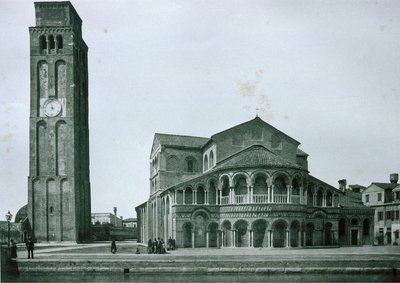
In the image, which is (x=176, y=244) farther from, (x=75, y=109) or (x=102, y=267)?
(x=75, y=109)

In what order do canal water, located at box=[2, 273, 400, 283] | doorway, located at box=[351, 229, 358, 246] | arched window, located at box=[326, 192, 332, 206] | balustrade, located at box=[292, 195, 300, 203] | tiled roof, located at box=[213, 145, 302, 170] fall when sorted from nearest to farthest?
1. canal water, located at box=[2, 273, 400, 283]
2. tiled roof, located at box=[213, 145, 302, 170]
3. balustrade, located at box=[292, 195, 300, 203]
4. arched window, located at box=[326, 192, 332, 206]
5. doorway, located at box=[351, 229, 358, 246]

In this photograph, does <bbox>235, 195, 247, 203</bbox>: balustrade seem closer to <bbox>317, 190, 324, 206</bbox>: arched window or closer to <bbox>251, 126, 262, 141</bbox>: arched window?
<bbox>251, 126, 262, 141</bbox>: arched window

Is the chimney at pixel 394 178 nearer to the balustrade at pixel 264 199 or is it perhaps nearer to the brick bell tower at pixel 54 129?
the balustrade at pixel 264 199

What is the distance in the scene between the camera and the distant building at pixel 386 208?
53.4 m

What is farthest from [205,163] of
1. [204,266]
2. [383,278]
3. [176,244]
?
[383,278]

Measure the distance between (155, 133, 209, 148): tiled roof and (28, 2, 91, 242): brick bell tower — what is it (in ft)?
35.4

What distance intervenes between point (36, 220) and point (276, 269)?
34.3m

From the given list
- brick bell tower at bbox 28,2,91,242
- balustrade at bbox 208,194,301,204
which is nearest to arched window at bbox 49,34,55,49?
brick bell tower at bbox 28,2,91,242

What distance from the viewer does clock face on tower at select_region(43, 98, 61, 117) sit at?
53.4 m

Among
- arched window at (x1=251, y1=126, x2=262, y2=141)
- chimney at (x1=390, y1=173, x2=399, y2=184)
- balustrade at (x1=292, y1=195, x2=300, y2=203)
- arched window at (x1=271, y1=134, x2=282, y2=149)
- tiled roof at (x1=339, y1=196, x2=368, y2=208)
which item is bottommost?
tiled roof at (x1=339, y1=196, x2=368, y2=208)

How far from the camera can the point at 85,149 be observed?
61656 millimetres

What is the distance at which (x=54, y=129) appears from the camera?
174 ft

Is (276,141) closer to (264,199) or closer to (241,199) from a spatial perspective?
(264,199)

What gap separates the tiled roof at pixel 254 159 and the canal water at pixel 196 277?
13.2m
